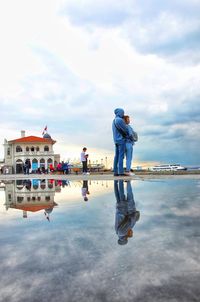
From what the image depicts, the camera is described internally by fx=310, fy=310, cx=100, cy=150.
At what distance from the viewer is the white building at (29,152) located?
81500 mm

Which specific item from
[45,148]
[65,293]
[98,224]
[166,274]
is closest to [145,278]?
[166,274]

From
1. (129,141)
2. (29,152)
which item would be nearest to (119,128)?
(129,141)

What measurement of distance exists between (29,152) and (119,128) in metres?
71.1

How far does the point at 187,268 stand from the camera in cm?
192

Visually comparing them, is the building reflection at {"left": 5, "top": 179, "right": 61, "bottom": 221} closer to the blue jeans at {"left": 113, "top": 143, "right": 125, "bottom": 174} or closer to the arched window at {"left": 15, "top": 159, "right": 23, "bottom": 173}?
the blue jeans at {"left": 113, "top": 143, "right": 125, "bottom": 174}

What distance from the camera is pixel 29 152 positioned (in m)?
81.8

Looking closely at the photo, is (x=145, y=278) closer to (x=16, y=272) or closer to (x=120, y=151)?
(x=16, y=272)

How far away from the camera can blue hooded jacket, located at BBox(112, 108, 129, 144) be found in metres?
13.3

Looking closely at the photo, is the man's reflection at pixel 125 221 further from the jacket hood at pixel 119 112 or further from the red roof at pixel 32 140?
the red roof at pixel 32 140

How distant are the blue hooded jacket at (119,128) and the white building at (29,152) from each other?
6836cm

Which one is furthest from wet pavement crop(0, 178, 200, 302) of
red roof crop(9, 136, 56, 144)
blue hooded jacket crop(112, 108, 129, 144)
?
red roof crop(9, 136, 56, 144)

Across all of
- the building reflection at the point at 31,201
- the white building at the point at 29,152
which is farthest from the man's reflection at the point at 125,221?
the white building at the point at 29,152

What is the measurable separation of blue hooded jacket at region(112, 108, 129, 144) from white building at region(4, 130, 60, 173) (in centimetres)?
6836

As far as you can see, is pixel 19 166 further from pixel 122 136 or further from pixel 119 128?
pixel 119 128
